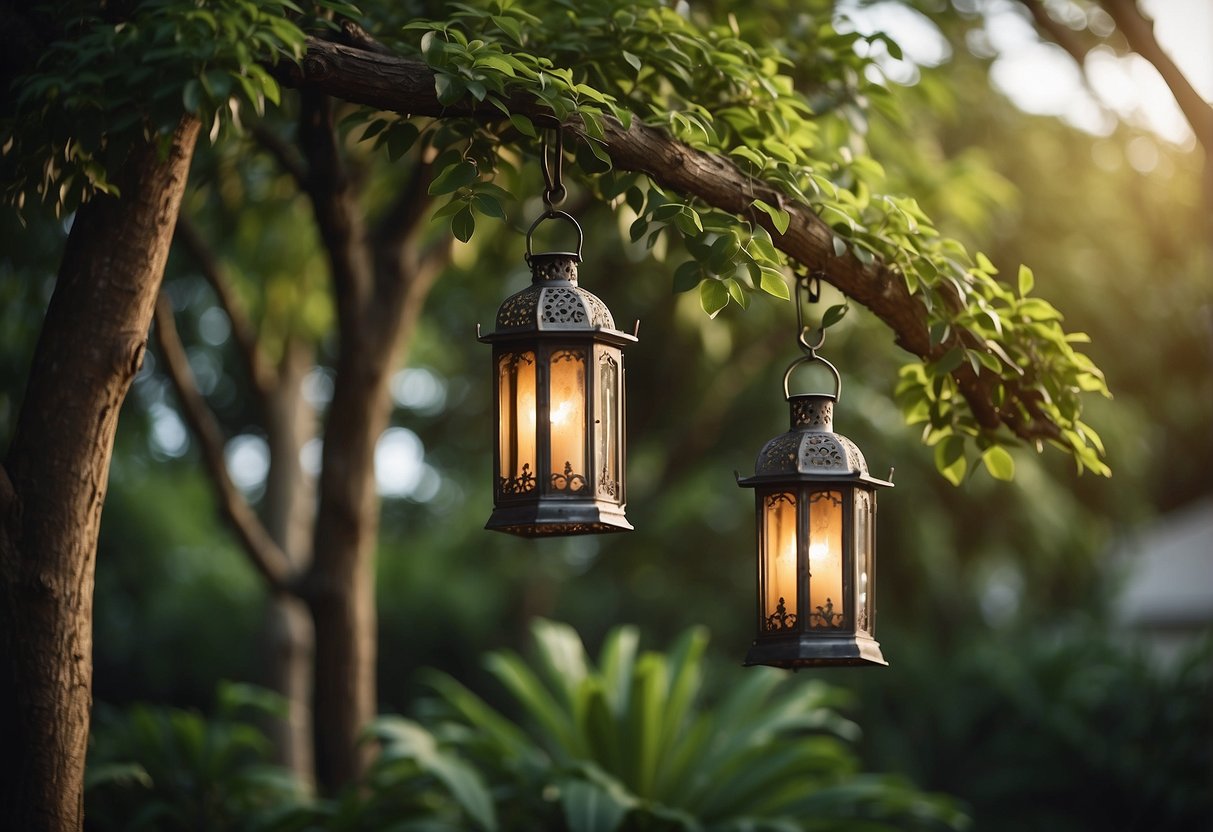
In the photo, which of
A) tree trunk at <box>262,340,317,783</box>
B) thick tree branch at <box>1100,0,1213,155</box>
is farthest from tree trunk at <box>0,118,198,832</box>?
tree trunk at <box>262,340,317,783</box>

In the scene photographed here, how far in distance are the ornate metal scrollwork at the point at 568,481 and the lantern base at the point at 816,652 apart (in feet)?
1.85

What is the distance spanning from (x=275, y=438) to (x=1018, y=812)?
4.98 meters

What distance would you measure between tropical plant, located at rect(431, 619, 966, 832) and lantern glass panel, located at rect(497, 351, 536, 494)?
2.35m

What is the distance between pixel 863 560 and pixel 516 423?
84cm

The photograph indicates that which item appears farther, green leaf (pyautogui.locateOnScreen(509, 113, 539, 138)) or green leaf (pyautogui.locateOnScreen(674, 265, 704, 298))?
green leaf (pyautogui.locateOnScreen(674, 265, 704, 298))

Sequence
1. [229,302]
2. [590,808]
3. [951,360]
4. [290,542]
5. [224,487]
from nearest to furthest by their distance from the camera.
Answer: [951,360] < [590,808] < [224,487] < [229,302] < [290,542]

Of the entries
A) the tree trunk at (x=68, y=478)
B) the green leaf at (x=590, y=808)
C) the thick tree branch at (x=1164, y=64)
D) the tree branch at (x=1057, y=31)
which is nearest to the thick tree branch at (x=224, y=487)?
the green leaf at (x=590, y=808)

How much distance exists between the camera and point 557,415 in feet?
9.27

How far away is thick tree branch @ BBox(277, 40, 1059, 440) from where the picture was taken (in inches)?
117

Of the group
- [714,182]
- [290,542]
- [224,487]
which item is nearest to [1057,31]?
[714,182]

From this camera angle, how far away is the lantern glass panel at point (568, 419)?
2816mm

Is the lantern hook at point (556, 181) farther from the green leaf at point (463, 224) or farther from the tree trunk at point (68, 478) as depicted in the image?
the tree trunk at point (68, 478)

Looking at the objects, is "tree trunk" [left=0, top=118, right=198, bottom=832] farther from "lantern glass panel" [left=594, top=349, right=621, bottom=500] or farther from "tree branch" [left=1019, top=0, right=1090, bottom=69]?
"tree branch" [left=1019, top=0, right=1090, bottom=69]

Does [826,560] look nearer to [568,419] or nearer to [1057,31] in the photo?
[568,419]
